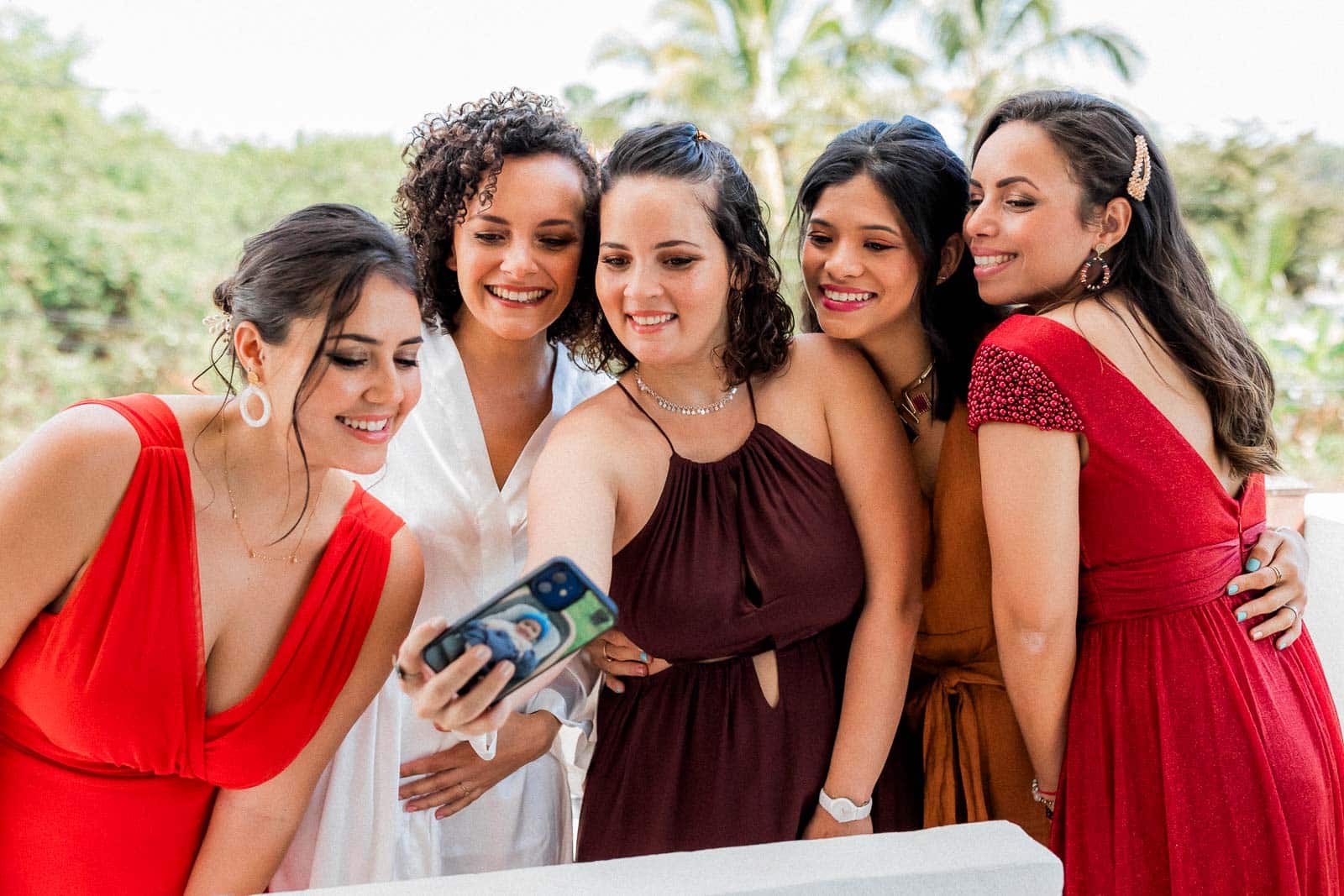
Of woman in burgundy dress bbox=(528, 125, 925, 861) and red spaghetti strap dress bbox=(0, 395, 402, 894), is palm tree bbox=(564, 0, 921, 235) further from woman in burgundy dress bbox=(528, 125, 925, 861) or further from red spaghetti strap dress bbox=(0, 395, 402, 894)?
red spaghetti strap dress bbox=(0, 395, 402, 894)

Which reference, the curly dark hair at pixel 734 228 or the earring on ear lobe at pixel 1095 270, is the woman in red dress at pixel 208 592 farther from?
the earring on ear lobe at pixel 1095 270

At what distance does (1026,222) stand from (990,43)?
54.0 ft

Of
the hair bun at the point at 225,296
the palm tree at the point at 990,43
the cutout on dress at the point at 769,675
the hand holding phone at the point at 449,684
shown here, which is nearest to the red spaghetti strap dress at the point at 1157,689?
the cutout on dress at the point at 769,675

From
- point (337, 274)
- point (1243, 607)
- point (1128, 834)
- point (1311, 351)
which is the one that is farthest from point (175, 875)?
point (1311, 351)

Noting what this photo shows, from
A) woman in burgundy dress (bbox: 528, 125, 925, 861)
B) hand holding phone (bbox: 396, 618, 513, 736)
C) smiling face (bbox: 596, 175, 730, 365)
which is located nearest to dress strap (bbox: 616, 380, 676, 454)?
woman in burgundy dress (bbox: 528, 125, 925, 861)

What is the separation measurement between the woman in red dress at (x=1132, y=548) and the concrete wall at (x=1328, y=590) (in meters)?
1.46

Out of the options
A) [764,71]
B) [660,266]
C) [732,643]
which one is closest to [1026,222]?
[660,266]

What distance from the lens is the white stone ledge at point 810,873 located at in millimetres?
1280

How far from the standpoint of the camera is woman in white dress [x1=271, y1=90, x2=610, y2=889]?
226cm

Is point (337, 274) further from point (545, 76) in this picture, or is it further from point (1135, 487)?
point (545, 76)

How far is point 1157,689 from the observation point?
1990 mm

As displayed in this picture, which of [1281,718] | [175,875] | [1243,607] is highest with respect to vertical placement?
[1243,607]

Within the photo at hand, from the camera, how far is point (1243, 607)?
6.81ft

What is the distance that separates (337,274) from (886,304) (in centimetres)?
110
